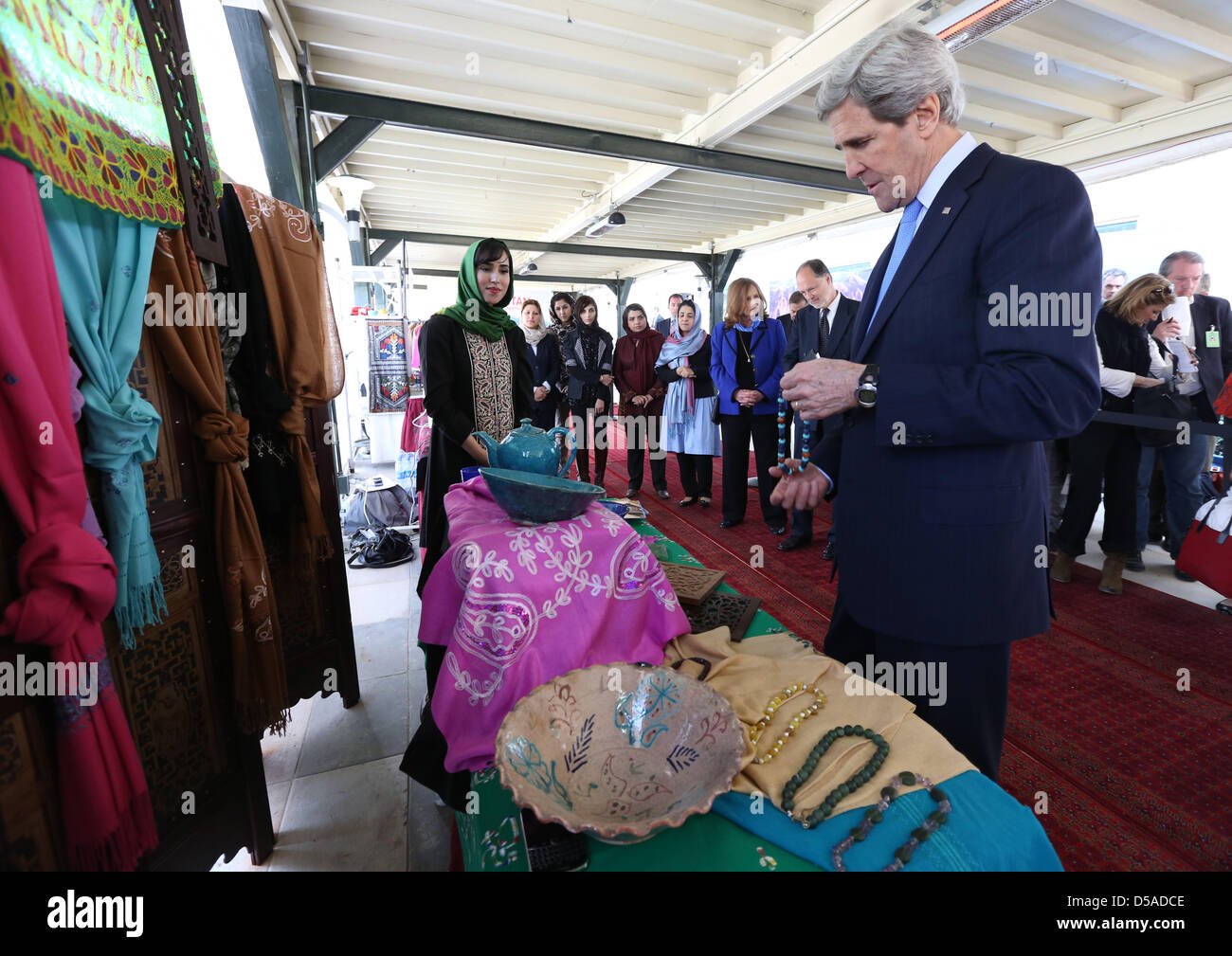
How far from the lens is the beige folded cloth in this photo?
91 cm

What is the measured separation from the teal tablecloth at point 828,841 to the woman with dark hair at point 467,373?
145 cm

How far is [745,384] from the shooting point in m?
4.48

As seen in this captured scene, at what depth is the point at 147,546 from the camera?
1.15m

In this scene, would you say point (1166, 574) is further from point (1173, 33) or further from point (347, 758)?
point (347, 758)

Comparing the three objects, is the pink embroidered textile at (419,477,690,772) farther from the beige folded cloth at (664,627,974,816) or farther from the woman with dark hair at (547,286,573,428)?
the woman with dark hair at (547,286,573,428)

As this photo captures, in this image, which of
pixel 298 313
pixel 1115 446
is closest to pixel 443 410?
pixel 298 313

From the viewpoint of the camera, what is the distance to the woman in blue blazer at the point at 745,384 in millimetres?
4430

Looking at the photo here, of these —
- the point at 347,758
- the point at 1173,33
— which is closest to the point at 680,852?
the point at 347,758

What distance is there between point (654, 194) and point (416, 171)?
2.94 meters

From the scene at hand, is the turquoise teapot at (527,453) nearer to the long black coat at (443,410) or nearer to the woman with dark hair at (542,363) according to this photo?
the long black coat at (443,410)

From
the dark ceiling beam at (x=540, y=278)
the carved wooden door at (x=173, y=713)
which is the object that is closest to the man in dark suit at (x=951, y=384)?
the carved wooden door at (x=173, y=713)

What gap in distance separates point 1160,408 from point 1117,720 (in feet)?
7.43

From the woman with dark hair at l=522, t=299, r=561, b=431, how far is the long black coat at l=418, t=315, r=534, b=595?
303 cm

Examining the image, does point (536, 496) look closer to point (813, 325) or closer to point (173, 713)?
point (173, 713)
